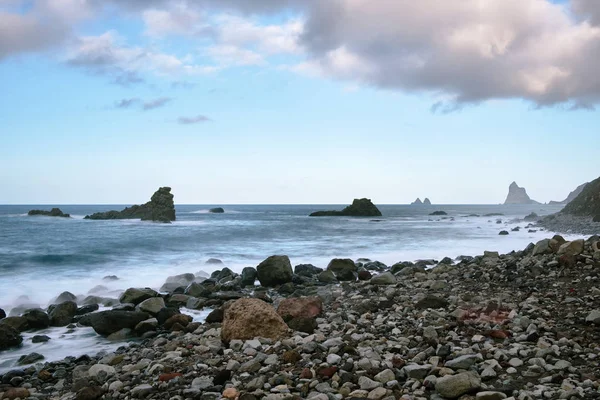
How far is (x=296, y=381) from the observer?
4898 millimetres

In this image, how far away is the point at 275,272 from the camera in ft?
47.4

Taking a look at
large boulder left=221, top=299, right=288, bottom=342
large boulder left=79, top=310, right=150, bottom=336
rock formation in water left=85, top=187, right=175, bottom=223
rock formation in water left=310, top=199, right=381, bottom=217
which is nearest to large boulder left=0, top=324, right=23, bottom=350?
large boulder left=79, top=310, right=150, bottom=336

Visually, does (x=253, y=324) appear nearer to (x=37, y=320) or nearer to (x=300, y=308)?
(x=300, y=308)

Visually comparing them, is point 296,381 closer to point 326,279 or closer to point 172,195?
point 326,279

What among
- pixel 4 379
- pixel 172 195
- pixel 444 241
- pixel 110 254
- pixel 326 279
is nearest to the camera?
pixel 4 379

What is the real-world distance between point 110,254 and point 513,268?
19.8 meters

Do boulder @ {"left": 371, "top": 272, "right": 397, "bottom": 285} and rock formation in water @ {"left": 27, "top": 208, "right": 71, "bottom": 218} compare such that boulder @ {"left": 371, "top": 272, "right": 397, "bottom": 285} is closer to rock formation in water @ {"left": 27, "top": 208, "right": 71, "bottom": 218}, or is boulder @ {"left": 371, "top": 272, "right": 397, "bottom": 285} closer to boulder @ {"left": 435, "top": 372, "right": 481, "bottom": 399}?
boulder @ {"left": 435, "top": 372, "right": 481, "bottom": 399}

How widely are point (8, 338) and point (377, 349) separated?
23.3 feet

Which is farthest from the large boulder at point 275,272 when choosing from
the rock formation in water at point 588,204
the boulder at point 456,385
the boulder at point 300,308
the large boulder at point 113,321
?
the rock formation in water at point 588,204

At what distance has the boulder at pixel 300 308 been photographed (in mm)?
7973

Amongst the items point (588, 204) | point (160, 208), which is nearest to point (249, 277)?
point (588, 204)

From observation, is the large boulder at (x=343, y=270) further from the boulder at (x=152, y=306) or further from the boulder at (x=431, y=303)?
the boulder at (x=431, y=303)

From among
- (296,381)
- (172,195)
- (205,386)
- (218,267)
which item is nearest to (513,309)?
(296,381)

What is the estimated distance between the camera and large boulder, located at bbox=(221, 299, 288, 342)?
6789 mm
